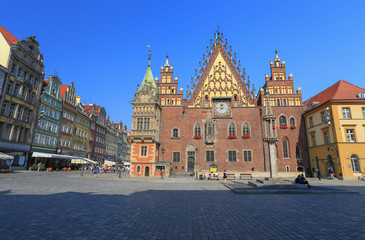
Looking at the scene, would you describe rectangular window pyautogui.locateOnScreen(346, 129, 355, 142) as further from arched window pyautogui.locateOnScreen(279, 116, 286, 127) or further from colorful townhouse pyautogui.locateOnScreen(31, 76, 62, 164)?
colorful townhouse pyautogui.locateOnScreen(31, 76, 62, 164)

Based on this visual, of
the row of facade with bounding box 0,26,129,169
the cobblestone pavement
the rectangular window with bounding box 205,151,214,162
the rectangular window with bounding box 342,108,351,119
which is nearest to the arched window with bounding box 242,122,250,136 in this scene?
the rectangular window with bounding box 205,151,214,162

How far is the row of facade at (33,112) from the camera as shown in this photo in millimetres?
31641

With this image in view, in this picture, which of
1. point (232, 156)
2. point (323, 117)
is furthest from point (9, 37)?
point (323, 117)

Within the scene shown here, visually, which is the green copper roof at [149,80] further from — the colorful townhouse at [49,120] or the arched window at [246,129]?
the colorful townhouse at [49,120]

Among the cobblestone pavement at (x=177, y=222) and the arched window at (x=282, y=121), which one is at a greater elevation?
the arched window at (x=282, y=121)

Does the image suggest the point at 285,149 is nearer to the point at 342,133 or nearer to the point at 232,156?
the point at 342,133

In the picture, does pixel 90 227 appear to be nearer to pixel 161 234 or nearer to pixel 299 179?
pixel 161 234

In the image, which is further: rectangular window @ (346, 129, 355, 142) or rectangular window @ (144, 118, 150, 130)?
rectangular window @ (144, 118, 150, 130)

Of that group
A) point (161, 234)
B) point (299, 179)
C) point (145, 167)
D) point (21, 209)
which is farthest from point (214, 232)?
point (145, 167)

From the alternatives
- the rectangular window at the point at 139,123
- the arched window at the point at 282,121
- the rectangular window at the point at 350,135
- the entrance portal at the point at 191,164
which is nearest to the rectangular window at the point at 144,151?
the rectangular window at the point at 139,123

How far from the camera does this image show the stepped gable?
37.0m

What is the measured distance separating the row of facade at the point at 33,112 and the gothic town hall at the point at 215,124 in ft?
31.3

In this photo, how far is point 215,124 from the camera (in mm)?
35969

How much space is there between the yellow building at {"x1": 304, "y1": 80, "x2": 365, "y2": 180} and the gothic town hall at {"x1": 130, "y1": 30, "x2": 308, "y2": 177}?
3.86 meters
